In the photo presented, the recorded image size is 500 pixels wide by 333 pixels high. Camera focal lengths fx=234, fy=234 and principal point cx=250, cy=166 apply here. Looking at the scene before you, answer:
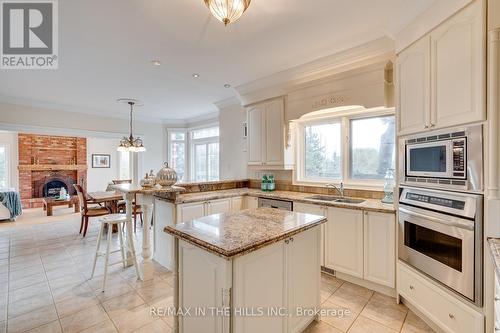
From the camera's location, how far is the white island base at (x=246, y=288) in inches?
51.7

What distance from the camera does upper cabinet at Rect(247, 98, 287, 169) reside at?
3.60m

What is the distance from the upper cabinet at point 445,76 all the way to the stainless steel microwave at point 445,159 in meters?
0.09

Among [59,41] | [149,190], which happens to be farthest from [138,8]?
[149,190]

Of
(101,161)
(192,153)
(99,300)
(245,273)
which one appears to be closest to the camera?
(245,273)

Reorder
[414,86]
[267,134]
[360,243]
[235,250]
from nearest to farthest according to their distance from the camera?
1. [235,250]
2. [414,86]
3. [360,243]
4. [267,134]

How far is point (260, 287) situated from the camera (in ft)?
4.70

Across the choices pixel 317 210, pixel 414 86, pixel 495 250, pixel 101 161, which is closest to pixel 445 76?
pixel 414 86

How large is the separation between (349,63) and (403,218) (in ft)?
5.94

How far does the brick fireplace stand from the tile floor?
5.37 meters

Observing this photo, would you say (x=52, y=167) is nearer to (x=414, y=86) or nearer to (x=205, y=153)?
(x=205, y=153)

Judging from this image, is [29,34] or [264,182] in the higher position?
Result: [29,34]

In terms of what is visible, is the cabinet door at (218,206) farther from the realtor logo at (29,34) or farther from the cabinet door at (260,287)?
the realtor logo at (29,34)

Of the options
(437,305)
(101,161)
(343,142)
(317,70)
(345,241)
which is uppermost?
(317,70)

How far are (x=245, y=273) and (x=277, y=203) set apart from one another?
80.2 inches
